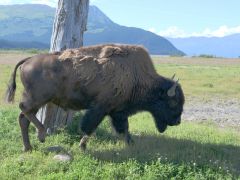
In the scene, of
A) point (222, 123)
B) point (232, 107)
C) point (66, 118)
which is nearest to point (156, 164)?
point (66, 118)

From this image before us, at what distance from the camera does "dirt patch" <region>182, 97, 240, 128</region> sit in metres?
14.2

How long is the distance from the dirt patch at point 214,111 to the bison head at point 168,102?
474 centimetres

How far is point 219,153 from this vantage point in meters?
8.37

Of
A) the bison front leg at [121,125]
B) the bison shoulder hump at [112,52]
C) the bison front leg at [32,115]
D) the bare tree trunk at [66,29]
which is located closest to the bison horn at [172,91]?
the bison front leg at [121,125]

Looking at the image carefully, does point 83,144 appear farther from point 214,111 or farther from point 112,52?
point 214,111

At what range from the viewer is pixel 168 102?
8.90 meters

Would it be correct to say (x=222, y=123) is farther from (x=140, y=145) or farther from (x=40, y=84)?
(x=40, y=84)

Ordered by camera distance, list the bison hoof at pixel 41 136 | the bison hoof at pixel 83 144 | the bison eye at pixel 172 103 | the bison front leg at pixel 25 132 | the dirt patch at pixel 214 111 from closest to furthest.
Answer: the bison hoof at pixel 41 136 < the bison front leg at pixel 25 132 < the bison hoof at pixel 83 144 < the bison eye at pixel 172 103 < the dirt patch at pixel 214 111

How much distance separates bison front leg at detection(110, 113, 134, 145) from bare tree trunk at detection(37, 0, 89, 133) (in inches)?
59.2

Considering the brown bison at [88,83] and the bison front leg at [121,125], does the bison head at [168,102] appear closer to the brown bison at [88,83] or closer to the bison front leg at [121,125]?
the brown bison at [88,83]

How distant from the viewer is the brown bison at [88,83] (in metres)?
8.14

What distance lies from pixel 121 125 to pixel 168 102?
100 cm

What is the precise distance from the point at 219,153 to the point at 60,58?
3.33 meters

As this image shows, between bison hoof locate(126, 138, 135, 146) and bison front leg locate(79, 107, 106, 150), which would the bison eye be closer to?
bison hoof locate(126, 138, 135, 146)
